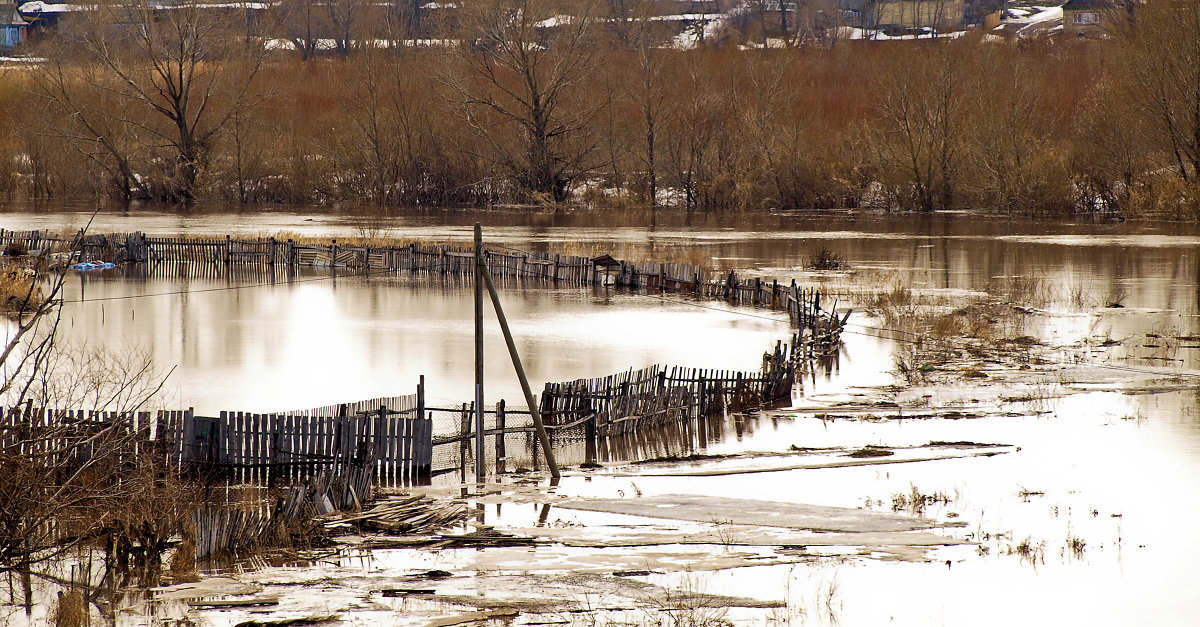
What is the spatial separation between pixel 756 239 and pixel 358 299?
71.0ft

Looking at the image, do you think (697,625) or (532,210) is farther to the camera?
(532,210)

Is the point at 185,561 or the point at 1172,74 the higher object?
the point at 1172,74

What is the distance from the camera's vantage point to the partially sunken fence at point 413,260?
32375 millimetres

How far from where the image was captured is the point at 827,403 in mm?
18453

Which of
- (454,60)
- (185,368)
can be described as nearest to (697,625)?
(185,368)

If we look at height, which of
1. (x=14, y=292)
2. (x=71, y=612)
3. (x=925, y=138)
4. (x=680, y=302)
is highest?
(x=925, y=138)

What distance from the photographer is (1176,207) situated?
52438mm

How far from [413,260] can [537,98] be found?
3570cm

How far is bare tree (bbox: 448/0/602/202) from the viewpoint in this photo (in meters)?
70.2

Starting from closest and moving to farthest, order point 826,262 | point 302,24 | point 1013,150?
point 826,262, point 1013,150, point 302,24

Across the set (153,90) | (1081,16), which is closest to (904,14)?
(1081,16)

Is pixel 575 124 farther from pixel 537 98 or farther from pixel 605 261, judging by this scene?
pixel 605 261

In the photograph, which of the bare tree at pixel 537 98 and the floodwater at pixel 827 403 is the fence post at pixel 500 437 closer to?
the floodwater at pixel 827 403

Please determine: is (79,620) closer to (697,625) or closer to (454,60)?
(697,625)
